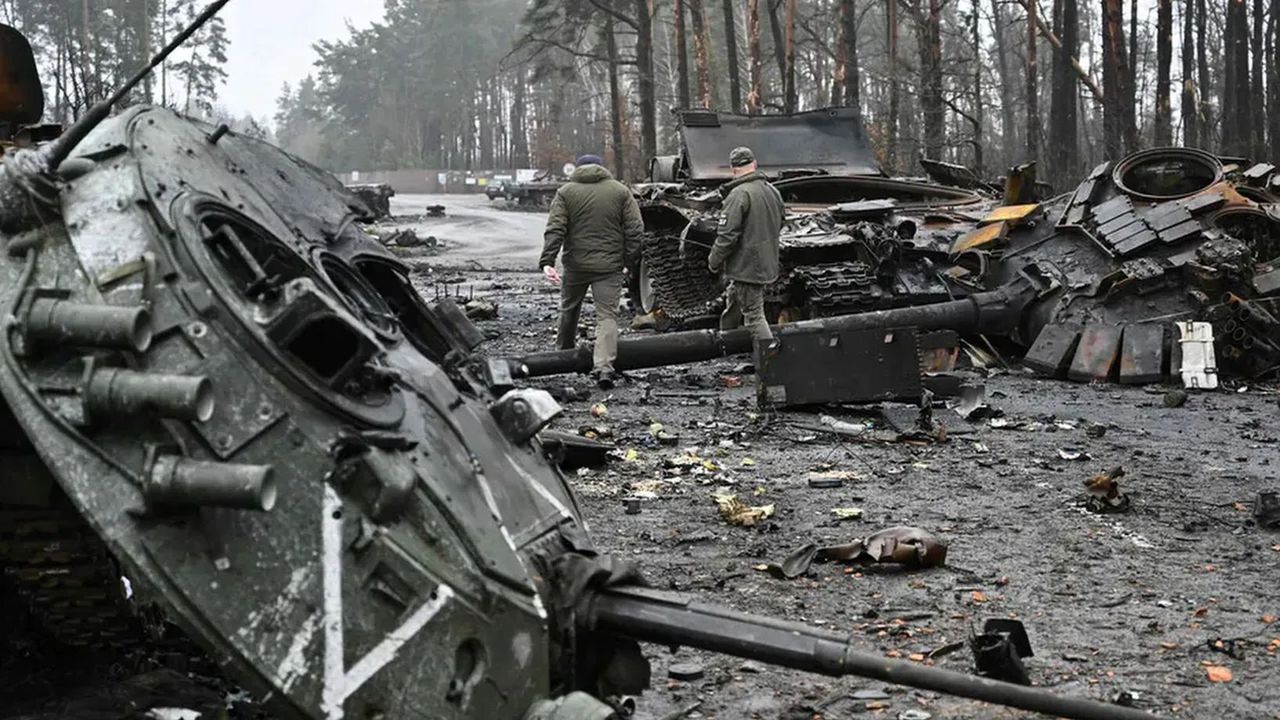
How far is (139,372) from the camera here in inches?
119

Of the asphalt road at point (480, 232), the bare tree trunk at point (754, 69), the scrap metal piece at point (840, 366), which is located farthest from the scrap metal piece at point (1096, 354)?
the bare tree trunk at point (754, 69)

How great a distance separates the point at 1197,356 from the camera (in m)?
10.6

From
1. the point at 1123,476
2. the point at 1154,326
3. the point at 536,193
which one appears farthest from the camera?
the point at 536,193

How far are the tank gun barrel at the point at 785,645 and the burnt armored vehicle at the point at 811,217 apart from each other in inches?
330

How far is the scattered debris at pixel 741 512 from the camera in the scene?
21.7ft

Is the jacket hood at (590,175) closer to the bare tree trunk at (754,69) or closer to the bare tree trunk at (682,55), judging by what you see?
the bare tree trunk at (754,69)

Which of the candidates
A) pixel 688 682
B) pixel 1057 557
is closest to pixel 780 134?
pixel 1057 557

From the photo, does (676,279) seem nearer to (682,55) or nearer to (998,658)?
(998,658)

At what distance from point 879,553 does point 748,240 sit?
17.3ft

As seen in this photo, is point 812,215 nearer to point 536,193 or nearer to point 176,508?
point 176,508

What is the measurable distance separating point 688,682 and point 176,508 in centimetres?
208

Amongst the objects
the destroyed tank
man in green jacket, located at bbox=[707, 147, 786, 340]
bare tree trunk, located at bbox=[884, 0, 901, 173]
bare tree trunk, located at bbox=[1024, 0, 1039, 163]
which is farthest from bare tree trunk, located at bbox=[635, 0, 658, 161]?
the destroyed tank

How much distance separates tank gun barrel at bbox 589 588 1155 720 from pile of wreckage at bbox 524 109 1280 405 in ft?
19.7

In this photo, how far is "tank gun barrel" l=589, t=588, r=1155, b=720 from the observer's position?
3041 mm
